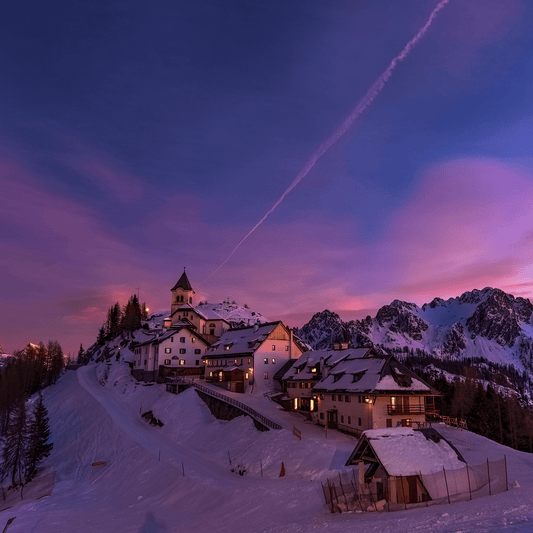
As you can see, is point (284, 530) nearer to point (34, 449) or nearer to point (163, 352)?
point (34, 449)

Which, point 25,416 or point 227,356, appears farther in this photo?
point 227,356

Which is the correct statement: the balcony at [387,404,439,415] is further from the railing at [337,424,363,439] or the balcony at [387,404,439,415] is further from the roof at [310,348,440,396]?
the railing at [337,424,363,439]

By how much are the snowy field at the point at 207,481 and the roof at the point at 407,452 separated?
262 cm

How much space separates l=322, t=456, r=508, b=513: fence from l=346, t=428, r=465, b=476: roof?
1.86 ft

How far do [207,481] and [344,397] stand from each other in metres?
23.4

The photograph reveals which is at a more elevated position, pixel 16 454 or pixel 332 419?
pixel 332 419

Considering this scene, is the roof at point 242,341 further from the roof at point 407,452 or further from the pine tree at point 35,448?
the roof at point 407,452

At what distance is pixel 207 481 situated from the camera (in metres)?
43.4

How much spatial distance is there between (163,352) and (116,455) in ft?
115

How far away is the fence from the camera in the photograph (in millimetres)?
27277

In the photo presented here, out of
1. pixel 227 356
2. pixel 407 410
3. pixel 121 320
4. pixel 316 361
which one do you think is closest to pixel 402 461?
pixel 407 410

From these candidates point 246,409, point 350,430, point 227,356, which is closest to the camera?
point 350,430

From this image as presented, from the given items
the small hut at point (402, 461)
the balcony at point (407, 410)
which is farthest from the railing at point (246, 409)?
the small hut at point (402, 461)

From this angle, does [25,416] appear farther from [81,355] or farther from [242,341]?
[81,355]
